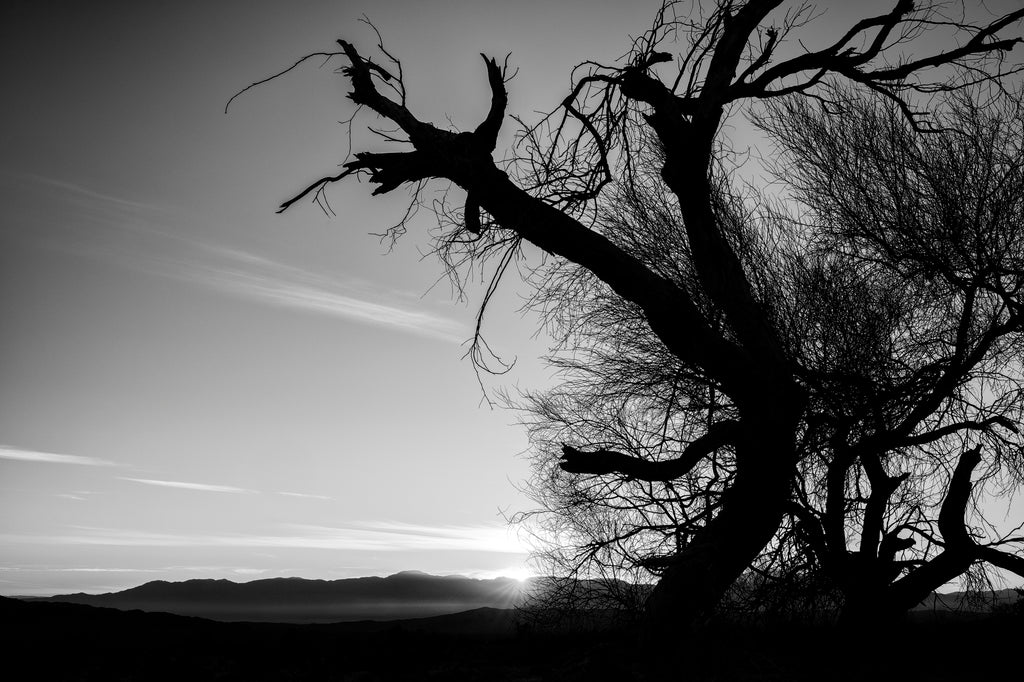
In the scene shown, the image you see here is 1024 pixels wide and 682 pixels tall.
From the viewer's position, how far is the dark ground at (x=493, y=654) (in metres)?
5.14

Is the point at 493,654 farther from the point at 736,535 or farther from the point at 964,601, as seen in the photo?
the point at 964,601

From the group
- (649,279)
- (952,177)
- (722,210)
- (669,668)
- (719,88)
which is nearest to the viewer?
(669,668)

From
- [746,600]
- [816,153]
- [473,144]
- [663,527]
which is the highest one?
[816,153]

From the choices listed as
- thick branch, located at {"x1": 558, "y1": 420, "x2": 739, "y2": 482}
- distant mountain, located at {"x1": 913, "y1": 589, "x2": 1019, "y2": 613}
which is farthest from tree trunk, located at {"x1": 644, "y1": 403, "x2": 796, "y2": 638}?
distant mountain, located at {"x1": 913, "y1": 589, "x2": 1019, "y2": 613}

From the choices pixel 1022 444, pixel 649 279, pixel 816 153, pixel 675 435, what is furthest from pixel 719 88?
pixel 1022 444

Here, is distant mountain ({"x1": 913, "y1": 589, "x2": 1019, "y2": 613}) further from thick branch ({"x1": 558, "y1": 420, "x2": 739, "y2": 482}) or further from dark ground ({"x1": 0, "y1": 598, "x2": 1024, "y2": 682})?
thick branch ({"x1": 558, "y1": 420, "x2": 739, "y2": 482})

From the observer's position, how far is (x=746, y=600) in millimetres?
7574

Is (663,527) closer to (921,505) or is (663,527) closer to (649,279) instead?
(921,505)

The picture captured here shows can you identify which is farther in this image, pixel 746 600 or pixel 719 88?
pixel 746 600

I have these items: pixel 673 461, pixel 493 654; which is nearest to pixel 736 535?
pixel 673 461

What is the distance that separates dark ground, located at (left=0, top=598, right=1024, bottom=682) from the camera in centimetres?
514

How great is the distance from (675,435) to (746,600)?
1843 millimetres

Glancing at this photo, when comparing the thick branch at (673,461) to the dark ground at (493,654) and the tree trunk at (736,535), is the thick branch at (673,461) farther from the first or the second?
the dark ground at (493,654)

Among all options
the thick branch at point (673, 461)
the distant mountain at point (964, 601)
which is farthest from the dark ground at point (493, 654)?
the thick branch at point (673, 461)
